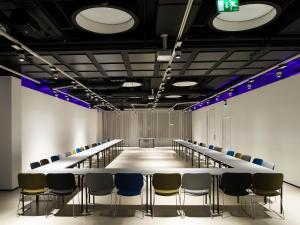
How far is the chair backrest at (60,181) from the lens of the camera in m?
5.02

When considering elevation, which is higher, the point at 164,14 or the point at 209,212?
the point at 164,14

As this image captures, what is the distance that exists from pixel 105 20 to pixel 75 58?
182cm

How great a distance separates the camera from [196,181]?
16.4 feet

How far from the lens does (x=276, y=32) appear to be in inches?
194

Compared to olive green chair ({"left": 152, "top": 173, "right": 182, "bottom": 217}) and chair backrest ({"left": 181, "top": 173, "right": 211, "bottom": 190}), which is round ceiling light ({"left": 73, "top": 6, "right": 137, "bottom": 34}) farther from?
chair backrest ({"left": 181, "top": 173, "right": 211, "bottom": 190})

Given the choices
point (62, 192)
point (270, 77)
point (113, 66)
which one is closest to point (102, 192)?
point (62, 192)

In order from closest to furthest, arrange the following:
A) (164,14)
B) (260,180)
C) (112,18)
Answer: (164,14), (112,18), (260,180)

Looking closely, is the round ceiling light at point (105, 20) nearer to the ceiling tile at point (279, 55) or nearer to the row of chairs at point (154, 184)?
the row of chairs at point (154, 184)

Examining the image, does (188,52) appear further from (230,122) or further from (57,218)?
(230,122)

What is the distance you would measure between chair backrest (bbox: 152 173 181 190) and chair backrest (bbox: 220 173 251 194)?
2.88 ft

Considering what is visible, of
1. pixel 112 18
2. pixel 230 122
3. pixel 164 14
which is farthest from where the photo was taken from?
pixel 230 122

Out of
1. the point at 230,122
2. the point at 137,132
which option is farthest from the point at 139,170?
the point at 137,132

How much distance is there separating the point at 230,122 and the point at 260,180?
26.8 feet

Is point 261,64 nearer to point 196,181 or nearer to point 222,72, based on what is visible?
point 222,72
